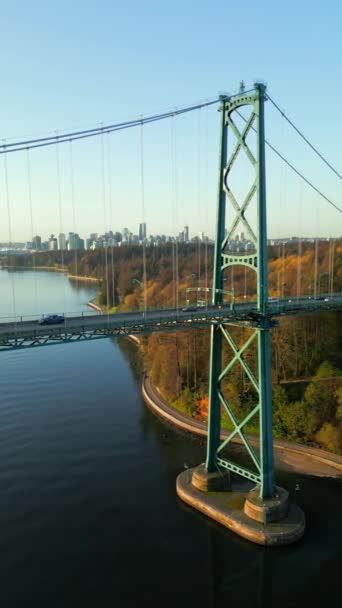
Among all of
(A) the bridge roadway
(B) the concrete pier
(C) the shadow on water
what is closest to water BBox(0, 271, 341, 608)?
(C) the shadow on water

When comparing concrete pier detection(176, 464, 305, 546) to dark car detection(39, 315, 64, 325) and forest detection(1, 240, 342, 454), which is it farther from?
dark car detection(39, 315, 64, 325)

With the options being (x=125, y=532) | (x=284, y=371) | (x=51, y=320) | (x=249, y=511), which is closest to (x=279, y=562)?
(x=249, y=511)

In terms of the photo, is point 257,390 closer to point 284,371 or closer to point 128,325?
point 128,325

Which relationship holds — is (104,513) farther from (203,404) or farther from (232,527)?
(203,404)

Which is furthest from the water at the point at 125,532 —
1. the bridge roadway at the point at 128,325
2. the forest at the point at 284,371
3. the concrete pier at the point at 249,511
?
the bridge roadway at the point at 128,325

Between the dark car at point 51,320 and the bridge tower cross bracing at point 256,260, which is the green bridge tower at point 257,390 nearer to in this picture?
the bridge tower cross bracing at point 256,260

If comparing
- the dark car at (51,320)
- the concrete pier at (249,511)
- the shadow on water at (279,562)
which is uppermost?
the dark car at (51,320)
